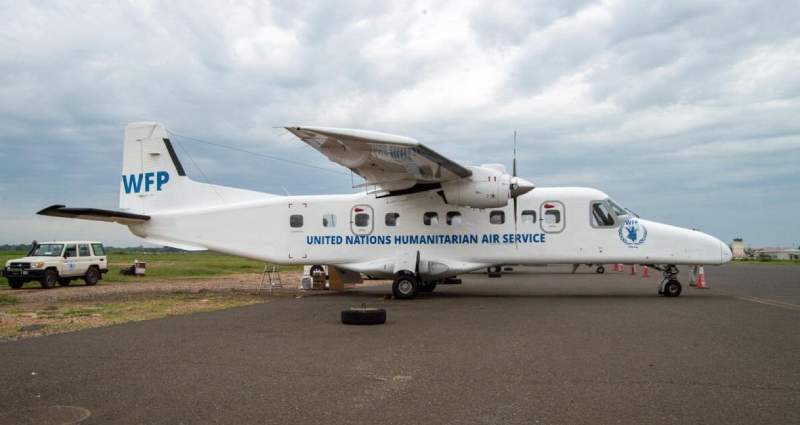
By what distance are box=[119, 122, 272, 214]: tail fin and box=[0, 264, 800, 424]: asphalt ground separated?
25.3 ft

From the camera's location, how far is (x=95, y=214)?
16.0 m

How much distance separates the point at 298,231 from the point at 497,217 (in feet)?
19.5

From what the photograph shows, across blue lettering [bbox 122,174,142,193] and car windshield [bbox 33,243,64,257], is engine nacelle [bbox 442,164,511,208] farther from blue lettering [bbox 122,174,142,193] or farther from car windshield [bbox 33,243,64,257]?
car windshield [bbox 33,243,64,257]

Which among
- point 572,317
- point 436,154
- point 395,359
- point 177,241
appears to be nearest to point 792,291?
point 572,317

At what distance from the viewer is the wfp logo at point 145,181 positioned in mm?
17594

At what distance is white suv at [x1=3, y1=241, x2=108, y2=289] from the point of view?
2114cm

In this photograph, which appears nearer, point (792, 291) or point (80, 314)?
point (80, 314)

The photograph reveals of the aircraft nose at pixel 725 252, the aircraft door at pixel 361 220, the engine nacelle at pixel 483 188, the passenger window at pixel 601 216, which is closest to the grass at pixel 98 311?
the aircraft door at pixel 361 220

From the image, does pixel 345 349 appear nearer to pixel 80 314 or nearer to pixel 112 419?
pixel 112 419

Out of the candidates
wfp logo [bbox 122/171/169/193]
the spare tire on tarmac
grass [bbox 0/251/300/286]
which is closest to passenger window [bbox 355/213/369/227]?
grass [bbox 0/251/300/286]

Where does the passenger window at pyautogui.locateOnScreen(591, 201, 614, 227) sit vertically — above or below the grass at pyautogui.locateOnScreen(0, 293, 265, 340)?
above

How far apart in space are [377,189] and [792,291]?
13.3 metres

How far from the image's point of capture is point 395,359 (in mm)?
6707

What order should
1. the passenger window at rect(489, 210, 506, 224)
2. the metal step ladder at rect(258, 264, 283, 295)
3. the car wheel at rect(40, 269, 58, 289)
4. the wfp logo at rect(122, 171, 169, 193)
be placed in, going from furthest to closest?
the car wheel at rect(40, 269, 58, 289) < the metal step ladder at rect(258, 264, 283, 295) < the wfp logo at rect(122, 171, 169, 193) < the passenger window at rect(489, 210, 506, 224)
